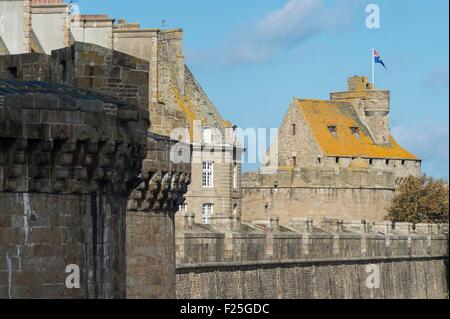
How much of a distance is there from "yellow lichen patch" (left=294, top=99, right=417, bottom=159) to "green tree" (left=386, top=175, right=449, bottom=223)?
8.98 metres

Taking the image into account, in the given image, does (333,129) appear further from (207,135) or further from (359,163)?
(207,135)

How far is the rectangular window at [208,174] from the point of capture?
90.9m

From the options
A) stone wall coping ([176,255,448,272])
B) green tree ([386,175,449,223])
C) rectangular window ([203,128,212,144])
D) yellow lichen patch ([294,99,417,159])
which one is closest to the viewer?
stone wall coping ([176,255,448,272])

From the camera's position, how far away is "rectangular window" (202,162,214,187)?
298 feet

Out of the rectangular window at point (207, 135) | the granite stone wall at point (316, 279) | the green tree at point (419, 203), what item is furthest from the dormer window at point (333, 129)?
the rectangular window at point (207, 135)

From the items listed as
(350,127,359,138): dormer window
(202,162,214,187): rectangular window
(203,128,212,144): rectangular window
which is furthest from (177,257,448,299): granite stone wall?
(350,127,359,138): dormer window

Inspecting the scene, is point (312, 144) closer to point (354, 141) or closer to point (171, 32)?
point (354, 141)

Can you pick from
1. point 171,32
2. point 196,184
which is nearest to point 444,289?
point 196,184

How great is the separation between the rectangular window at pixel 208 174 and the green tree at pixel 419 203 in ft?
66.7

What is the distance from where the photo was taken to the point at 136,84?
2759 centimetres

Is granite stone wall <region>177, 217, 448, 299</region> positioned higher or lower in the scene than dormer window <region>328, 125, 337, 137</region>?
lower
